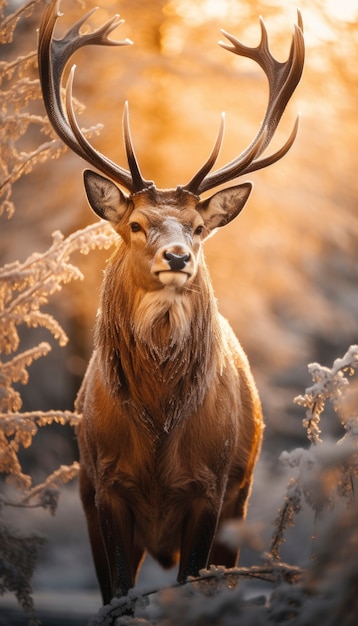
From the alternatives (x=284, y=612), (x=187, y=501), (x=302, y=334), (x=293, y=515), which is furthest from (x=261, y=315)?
(x=284, y=612)

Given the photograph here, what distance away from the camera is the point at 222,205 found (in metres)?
4.86

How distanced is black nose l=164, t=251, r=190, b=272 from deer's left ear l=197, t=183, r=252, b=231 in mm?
650

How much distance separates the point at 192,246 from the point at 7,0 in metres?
3.37

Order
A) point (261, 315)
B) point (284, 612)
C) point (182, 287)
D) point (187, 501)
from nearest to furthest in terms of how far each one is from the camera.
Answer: point (284, 612), point (182, 287), point (187, 501), point (261, 315)

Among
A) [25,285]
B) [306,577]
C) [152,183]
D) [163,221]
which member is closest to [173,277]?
[163,221]

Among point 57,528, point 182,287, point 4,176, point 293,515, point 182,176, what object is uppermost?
point 182,176

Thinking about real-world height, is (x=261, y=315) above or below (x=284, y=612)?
above

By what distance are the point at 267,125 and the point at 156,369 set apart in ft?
5.18

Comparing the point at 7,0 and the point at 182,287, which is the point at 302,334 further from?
the point at 182,287

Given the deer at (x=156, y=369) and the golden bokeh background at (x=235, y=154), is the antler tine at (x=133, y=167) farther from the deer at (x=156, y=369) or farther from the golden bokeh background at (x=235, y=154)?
the golden bokeh background at (x=235, y=154)

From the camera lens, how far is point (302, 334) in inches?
441

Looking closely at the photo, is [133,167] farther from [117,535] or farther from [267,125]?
[117,535]

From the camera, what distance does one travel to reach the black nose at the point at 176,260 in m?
4.14

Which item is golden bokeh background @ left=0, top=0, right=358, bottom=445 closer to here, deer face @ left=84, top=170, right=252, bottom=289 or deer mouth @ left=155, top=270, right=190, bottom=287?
deer face @ left=84, top=170, right=252, bottom=289
